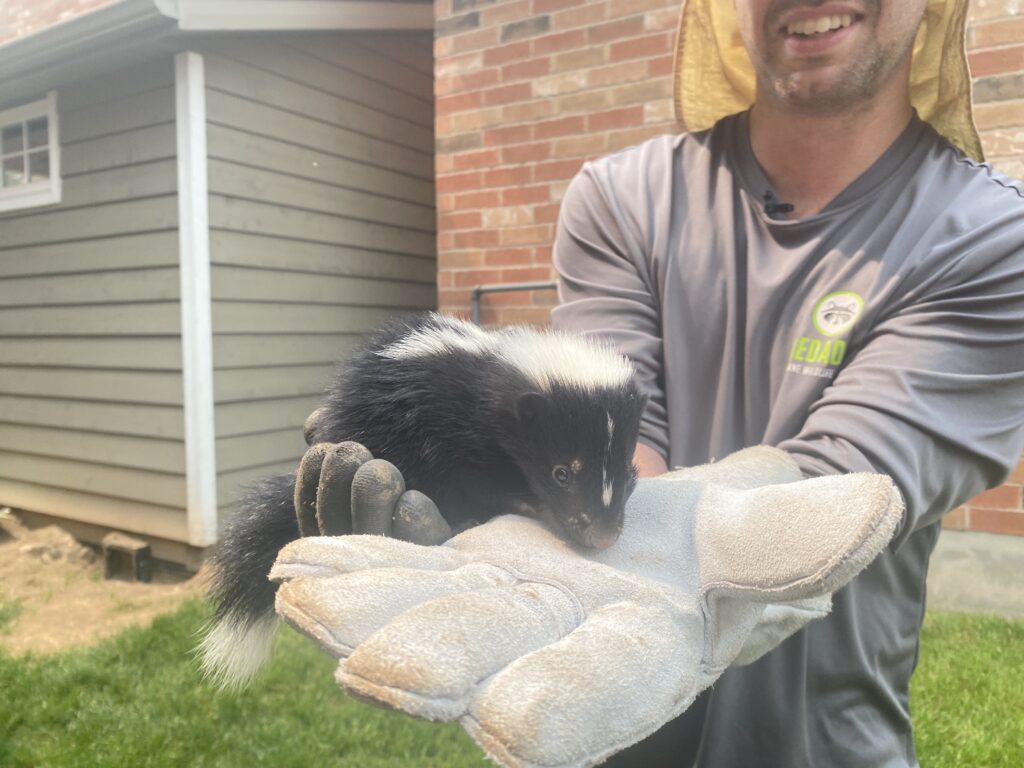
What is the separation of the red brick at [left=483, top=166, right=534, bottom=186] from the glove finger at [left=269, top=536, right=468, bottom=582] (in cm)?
456

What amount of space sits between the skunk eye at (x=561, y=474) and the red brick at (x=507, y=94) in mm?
4122

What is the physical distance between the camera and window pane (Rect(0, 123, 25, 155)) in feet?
22.7

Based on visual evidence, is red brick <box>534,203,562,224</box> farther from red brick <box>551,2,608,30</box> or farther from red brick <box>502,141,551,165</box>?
red brick <box>551,2,608,30</box>

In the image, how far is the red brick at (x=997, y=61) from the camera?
13.7 ft

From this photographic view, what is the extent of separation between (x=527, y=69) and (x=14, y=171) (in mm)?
4808

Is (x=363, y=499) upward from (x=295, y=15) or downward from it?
downward

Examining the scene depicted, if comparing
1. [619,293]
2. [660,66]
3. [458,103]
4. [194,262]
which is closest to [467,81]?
[458,103]

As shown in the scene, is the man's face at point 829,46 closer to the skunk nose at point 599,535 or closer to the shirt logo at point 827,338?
the shirt logo at point 827,338

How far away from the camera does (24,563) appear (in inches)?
250

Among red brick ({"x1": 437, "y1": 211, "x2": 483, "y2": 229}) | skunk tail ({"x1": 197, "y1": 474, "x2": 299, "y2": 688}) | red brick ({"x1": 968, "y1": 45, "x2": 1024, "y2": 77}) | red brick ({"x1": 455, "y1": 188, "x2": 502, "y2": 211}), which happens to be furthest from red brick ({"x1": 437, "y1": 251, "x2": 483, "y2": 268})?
skunk tail ({"x1": 197, "y1": 474, "x2": 299, "y2": 688})

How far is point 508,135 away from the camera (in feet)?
18.5

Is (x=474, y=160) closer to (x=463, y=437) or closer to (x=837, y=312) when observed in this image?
(x=463, y=437)

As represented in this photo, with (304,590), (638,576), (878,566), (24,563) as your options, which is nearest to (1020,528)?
(878,566)

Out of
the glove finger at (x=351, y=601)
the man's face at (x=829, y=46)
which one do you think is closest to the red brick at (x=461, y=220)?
the man's face at (x=829, y=46)
